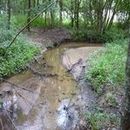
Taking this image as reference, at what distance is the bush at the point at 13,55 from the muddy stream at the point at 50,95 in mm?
331

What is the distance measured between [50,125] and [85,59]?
6138 mm

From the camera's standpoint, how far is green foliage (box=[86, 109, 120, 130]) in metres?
6.38

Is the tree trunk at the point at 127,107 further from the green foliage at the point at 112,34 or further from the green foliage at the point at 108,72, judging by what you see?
the green foliage at the point at 112,34

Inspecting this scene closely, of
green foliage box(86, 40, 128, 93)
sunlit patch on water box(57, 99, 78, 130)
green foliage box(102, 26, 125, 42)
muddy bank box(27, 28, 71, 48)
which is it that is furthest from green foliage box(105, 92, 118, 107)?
green foliage box(102, 26, 125, 42)

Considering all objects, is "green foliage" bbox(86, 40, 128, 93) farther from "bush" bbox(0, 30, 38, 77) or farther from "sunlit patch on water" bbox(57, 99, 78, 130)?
"bush" bbox(0, 30, 38, 77)

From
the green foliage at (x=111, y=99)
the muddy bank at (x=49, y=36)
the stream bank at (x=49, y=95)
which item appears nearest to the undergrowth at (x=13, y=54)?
the stream bank at (x=49, y=95)

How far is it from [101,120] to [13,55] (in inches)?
245

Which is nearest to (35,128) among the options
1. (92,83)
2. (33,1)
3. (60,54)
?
(92,83)

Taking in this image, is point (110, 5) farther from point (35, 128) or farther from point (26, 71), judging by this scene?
point (35, 128)

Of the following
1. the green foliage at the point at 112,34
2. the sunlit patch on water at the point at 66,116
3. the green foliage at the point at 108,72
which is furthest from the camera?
the green foliage at the point at 112,34

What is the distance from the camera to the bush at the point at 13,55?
1092cm

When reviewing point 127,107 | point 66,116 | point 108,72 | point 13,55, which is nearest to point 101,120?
point 66,116

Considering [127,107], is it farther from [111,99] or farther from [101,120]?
[111,99]

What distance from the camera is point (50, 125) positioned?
7.39 meters
